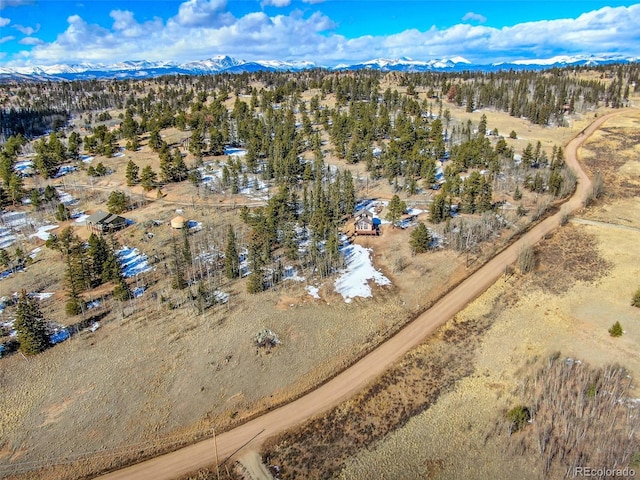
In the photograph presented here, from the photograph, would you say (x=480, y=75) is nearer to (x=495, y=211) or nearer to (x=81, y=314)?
(x=495, y=211)

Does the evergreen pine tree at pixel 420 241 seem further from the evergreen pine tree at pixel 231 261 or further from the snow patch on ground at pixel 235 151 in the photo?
the snow patch on ground at pixel 235 151

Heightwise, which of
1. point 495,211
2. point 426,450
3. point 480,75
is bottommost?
point 426,450

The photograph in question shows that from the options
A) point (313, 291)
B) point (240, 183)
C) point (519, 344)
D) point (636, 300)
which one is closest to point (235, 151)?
point (240, 183)

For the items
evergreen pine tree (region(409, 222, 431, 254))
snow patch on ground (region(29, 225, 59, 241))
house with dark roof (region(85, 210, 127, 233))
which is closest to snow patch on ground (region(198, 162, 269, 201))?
house with dark roof (region(85, 210, 127, 233))

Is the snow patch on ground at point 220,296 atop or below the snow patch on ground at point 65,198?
below

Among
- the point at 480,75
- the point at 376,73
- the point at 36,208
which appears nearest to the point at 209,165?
the point at 36,208

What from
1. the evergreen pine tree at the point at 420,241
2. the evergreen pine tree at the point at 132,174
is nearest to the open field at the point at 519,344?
the evergreen pine tree at the point at 420,241
